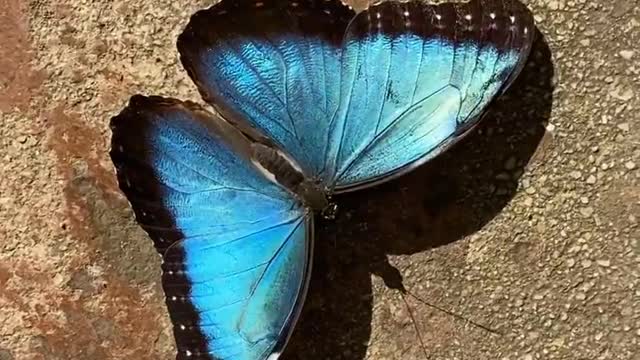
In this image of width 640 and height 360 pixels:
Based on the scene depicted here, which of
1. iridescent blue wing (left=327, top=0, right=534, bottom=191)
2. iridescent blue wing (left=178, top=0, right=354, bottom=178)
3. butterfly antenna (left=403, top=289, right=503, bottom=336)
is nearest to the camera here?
iridescent blue wing (left=327, top=0, right=534, bottom=191)

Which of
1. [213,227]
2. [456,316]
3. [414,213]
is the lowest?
[456,316]

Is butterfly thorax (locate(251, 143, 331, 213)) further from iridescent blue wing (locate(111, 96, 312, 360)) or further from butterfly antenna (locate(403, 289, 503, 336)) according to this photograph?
butterfly antenna (locate(403, 289, 503, 336))

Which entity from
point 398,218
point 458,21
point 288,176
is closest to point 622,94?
point 458,21

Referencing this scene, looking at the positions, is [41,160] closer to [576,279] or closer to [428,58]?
[428,58]

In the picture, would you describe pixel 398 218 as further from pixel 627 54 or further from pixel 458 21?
pixel 627 54

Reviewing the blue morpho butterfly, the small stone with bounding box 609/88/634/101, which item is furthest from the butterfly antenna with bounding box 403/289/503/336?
the small stone with bounding box 609/88/634/101

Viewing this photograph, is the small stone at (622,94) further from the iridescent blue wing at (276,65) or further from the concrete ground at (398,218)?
A: the iridescent blue wing at (276,65)

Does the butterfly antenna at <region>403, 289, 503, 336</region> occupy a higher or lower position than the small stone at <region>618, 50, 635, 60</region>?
lower
